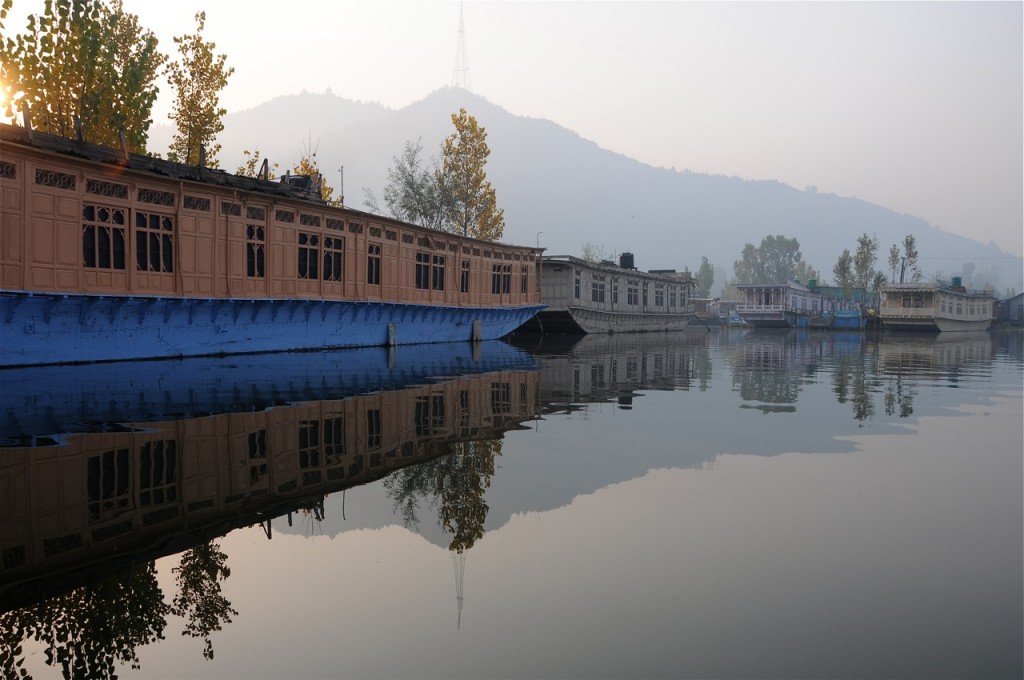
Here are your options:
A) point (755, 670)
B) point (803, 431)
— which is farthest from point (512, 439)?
point (755, 670)

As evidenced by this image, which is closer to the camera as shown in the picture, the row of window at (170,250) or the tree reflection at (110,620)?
the tree reflection at (110,620)

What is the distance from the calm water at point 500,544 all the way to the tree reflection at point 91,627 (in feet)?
0.06

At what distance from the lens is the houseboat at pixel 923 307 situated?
224 feet

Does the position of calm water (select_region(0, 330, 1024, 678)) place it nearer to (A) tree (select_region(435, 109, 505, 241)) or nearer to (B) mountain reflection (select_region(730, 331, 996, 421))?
(B) mountain reflection (select_region(730, 331, 996, 421))

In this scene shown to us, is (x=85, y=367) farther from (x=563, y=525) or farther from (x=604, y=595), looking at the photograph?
(x=604, y=595)

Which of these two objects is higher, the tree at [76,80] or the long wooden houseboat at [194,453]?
the tree at [76,80]

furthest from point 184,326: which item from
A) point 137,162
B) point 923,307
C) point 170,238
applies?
point 923,307

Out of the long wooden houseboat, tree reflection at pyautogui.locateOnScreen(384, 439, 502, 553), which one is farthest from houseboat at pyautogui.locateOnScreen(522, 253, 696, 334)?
tree reflection at pyautogui.locateOnScreen(384, 439, 502, 553)

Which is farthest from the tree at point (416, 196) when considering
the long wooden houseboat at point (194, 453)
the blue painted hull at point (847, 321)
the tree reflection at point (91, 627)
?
the tree reflection at point (91, 627)

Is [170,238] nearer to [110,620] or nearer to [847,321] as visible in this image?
[110,620]

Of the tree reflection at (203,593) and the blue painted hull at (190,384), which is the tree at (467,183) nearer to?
the blue painted hull at (190,384)

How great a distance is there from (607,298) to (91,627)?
5337 centimetres

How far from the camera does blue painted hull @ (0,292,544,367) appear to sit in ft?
61.6

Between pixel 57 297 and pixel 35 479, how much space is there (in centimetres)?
1348
